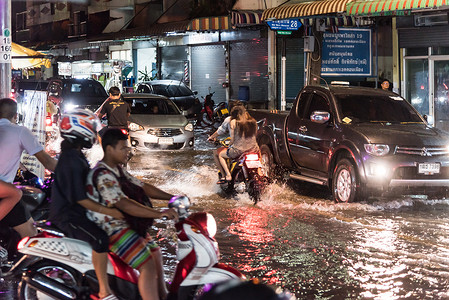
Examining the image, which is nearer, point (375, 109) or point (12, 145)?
point (12, 145)

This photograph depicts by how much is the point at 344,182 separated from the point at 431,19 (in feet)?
37.1

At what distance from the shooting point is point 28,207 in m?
7.52

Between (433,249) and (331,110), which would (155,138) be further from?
(433,249)

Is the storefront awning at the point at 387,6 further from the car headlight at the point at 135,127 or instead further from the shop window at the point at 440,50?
the car headlight at the point at 135,127

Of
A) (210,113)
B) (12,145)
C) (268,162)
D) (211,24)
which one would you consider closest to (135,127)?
(268,162)

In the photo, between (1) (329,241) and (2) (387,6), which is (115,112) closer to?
(2) (387,6)

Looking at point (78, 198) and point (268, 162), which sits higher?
point (78, 198)

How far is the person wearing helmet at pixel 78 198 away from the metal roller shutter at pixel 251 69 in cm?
2437

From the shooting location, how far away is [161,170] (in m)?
16.9

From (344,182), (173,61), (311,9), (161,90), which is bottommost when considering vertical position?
(344,182)

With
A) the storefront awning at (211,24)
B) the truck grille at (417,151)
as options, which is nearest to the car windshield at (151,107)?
the storefront awning at (211,24)

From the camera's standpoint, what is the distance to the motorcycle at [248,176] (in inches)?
473

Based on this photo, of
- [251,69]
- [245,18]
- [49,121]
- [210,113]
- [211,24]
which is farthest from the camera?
[251,69]

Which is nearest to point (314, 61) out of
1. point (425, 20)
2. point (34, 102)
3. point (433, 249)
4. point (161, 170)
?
point (425, 20)
